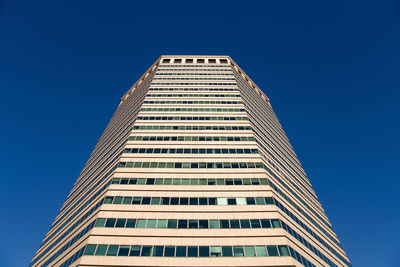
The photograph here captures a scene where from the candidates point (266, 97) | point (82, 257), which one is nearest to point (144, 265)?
point (82, 257)

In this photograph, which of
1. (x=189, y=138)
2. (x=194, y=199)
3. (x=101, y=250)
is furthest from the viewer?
(x=189, y=138)

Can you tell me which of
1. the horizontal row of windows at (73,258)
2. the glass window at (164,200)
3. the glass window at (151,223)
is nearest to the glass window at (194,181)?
the glass window at (164,200)

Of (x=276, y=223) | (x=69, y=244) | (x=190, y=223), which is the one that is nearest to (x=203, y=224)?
(x=190, y=223)

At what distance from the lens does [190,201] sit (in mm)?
39000

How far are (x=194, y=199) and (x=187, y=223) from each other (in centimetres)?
445

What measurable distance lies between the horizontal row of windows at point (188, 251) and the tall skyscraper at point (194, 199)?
12 centimetres

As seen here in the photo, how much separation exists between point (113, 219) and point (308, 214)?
3602 cm

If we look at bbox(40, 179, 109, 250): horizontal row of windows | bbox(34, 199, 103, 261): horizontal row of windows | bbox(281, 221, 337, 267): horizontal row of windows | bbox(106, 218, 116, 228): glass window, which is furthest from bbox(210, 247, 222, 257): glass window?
bbox(40, 179, 109, 250): horizontal row of windows

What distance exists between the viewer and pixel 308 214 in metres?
49.9

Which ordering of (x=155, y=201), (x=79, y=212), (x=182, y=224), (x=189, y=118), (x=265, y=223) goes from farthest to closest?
(x=189, y=118), (x=79, y=212), (x=155, y=201), (x=265, y=223), (x=182, y=224)

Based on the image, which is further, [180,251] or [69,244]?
[69,244]

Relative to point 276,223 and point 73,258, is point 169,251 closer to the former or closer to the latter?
point 73,258

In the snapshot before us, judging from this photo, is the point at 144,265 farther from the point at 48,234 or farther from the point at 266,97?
the point at 266,97

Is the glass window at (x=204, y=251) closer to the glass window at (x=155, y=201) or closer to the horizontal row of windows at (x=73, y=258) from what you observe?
the glass window at (x=155, y=201)
